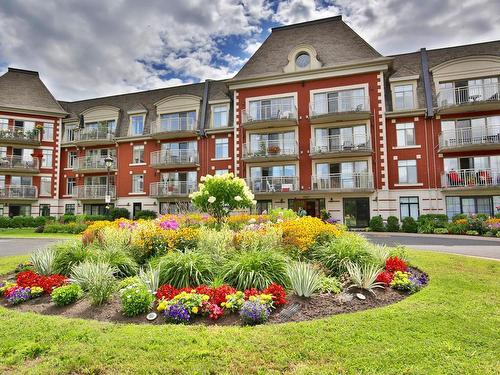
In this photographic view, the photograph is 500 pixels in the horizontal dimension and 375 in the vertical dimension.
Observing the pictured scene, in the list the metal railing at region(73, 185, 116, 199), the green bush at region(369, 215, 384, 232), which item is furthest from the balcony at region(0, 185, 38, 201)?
the green bush at region(369, 215, 384, 232)

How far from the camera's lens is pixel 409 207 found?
22.7 meters

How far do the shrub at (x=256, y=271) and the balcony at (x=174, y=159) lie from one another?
74.9 feet

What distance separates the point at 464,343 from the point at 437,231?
17738 millimetres

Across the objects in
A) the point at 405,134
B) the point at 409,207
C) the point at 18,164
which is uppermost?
the point at 405,134

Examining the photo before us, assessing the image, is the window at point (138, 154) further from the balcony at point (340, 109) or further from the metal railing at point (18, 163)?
the balcony at point (340, 109)

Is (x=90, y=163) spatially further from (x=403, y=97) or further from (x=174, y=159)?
(x=403, y=97)

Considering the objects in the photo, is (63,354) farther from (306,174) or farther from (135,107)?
(135,107)

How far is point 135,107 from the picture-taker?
103 feet

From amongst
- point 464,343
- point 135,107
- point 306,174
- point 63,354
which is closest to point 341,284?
point 464,343

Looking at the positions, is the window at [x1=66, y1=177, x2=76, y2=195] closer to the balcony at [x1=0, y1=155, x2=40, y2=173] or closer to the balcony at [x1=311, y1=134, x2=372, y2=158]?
the balcony at [x1=0, y1=155, x2=40, y2=173]

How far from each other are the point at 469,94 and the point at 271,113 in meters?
14.1

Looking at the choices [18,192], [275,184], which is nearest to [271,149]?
[275,184]

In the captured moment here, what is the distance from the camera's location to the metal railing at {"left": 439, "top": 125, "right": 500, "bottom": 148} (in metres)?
21.5

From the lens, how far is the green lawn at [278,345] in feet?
11.3
